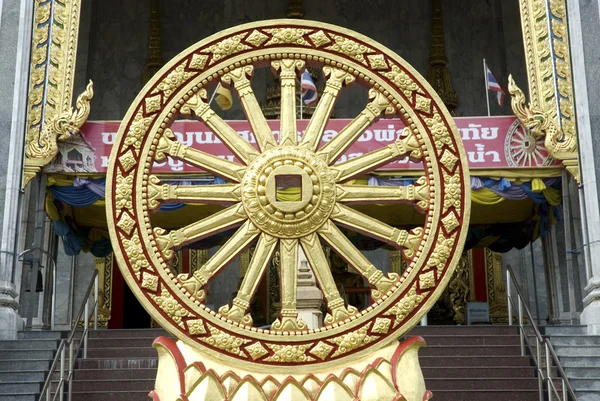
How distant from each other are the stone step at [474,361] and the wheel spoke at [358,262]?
18.9 ft

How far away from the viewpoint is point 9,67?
16141 mm

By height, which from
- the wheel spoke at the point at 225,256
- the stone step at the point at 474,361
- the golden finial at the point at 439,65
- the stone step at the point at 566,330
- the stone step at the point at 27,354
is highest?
the golden finial at the point at 439,65

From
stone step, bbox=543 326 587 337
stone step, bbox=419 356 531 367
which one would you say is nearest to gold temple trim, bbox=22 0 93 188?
stone step, bbox=419 356 531 367

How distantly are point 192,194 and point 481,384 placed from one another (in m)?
6.03

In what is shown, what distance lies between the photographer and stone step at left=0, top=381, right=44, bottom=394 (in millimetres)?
13117

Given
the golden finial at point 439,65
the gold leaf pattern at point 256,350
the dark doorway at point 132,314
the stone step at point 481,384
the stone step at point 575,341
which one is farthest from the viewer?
the golden finial at point 439,65

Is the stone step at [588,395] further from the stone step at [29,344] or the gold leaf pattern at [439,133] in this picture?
the stone step at [29,344]

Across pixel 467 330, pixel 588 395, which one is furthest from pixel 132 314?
pixel 588 395

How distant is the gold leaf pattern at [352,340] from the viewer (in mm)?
8742

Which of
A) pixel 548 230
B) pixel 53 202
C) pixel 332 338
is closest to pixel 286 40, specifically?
pixel 332 338

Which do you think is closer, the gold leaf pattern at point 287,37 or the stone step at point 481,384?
the gold leaf pattern at point 287,37

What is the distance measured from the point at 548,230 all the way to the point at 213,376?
434 inches

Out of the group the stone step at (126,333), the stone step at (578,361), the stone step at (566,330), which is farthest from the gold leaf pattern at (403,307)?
the stone step at (126,333)

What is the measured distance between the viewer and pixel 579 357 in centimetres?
1391
